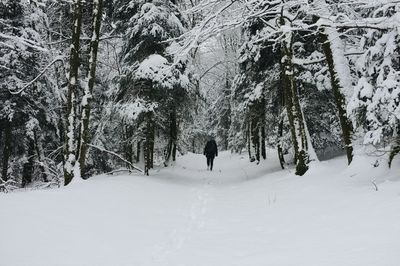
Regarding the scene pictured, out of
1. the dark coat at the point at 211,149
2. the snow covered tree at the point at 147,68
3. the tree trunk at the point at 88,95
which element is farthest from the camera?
the dark coat at the point at 211,149

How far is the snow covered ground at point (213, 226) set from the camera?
509 centimetres

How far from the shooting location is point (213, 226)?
7.50m

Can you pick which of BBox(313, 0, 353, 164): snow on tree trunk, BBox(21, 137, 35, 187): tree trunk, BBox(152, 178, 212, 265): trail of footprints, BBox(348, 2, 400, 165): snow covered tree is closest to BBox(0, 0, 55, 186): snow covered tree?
BBox(21, 137, 35, 187): tree trunk

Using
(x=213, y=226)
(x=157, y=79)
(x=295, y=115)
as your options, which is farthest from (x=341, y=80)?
(x=157, y=79)

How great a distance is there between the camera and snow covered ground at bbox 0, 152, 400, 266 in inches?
201

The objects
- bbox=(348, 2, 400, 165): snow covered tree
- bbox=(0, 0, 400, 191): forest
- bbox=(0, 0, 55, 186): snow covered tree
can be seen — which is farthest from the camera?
bbox=(0, 0, 55, 186): snow covered tree

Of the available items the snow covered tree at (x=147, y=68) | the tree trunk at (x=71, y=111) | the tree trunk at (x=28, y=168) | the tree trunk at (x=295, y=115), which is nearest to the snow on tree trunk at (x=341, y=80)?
the tree trunk at (x=295, y=115)

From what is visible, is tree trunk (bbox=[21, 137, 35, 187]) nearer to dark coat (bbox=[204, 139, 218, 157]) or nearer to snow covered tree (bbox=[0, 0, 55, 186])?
snow covered tree (bbox=[0, 0, 55, 186])

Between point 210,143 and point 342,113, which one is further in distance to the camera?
point 210,143

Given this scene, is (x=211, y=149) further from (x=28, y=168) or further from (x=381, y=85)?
(x=381, y=85)

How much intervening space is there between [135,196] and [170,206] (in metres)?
1.04

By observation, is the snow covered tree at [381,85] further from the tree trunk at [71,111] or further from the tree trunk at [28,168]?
the tree trunk at [28,168]

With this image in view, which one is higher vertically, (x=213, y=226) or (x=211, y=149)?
(x=211, y=149)

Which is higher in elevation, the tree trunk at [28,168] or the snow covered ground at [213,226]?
the tree trunk at [28,168]
